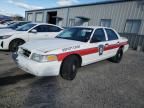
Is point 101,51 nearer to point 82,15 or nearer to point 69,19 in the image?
point 82,15

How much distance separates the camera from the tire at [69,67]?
13.2ft

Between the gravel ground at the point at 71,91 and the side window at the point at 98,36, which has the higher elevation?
the side window at the point at 98,36

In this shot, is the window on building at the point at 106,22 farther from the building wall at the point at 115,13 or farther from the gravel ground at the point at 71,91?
the gravel ground at the point at 71,91

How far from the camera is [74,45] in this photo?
419 cm

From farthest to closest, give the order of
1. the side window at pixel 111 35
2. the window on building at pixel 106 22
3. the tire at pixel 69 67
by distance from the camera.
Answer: the window on building at pixel 106 22
the side window at pixel 111 35
the tire at pixel 69 67

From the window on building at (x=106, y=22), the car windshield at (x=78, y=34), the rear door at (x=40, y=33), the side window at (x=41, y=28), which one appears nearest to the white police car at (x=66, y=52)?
the car windshield at (x=78, y=34)

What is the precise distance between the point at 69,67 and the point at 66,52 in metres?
0.46

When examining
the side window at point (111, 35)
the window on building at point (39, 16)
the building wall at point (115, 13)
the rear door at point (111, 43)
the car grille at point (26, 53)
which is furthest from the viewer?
the window on building at point (39, 16)

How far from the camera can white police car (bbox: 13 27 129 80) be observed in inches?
143

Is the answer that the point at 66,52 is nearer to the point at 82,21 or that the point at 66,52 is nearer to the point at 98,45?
the point at 98,45

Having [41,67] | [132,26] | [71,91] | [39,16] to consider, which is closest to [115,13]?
[132,26]

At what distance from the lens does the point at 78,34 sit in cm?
505

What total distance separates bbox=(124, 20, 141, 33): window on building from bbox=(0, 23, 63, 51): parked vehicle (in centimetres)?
848

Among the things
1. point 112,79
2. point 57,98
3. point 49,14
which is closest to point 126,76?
point 112,79
